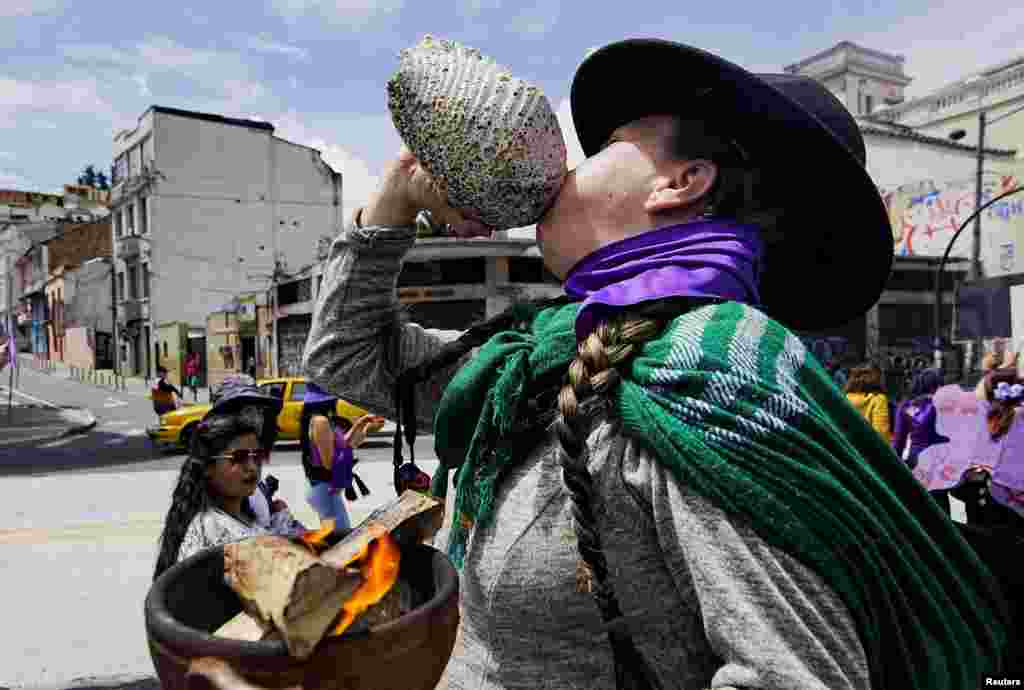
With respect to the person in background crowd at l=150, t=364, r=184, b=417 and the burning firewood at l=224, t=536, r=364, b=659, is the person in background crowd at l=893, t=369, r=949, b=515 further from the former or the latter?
the person in background crowd at l=150, t=364, r=184, b=417

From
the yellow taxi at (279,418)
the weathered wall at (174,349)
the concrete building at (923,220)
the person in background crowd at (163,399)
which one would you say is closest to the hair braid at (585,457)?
the yellow taxi at (279,418)

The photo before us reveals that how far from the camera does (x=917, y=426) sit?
6379 mm

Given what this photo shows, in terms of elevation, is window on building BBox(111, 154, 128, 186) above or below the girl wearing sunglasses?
above

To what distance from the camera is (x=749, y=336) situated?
923mm

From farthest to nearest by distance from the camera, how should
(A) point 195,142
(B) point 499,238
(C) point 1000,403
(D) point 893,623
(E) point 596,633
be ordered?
(A) point 195,142
(B) point 499,238
(C) point 1000,403
(E) point 596,633
(D) point 893,623

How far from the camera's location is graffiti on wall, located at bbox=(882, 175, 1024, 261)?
26609 mm

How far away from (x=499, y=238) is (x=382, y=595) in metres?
28.5

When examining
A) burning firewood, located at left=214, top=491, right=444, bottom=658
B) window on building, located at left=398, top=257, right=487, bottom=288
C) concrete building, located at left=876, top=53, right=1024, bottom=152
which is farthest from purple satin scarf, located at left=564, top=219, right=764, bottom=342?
concrete building, located at left=876, top=53, right=1024, bottom=152

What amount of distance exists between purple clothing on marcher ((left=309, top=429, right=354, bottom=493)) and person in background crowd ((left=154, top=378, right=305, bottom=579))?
265cm

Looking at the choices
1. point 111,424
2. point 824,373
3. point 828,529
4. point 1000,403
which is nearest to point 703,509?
point 828,529

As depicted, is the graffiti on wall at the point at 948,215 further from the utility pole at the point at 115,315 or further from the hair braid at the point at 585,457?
the utility pole at the point at 115,315

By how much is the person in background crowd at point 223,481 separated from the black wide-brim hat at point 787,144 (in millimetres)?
2265

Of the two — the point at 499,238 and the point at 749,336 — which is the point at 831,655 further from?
the point at 499,238

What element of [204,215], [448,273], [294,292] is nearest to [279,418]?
[448,273]
